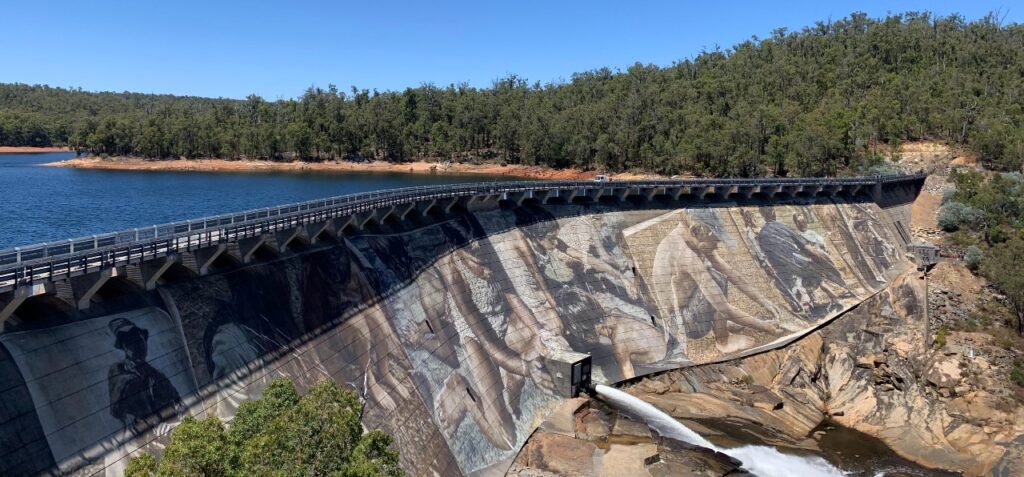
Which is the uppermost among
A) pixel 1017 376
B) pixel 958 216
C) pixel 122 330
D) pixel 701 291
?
pixel 958 216

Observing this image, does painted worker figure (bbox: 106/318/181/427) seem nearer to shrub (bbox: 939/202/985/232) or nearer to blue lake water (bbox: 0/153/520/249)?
blue lake water (bbox: 0/153/520/249)

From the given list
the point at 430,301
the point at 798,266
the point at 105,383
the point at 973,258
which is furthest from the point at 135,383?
the point at 973,258

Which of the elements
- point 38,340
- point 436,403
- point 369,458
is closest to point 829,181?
point 436,403

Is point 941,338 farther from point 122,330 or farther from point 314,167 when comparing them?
point 314,167

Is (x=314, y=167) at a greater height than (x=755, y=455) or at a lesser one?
greater

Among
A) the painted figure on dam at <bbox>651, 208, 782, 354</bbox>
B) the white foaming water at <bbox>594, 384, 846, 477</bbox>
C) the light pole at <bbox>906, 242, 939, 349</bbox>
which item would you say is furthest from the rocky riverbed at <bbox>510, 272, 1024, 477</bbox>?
the light pole at <bbox>906, 242, 939, 349</bbox>

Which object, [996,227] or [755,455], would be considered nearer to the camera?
[755,455]
